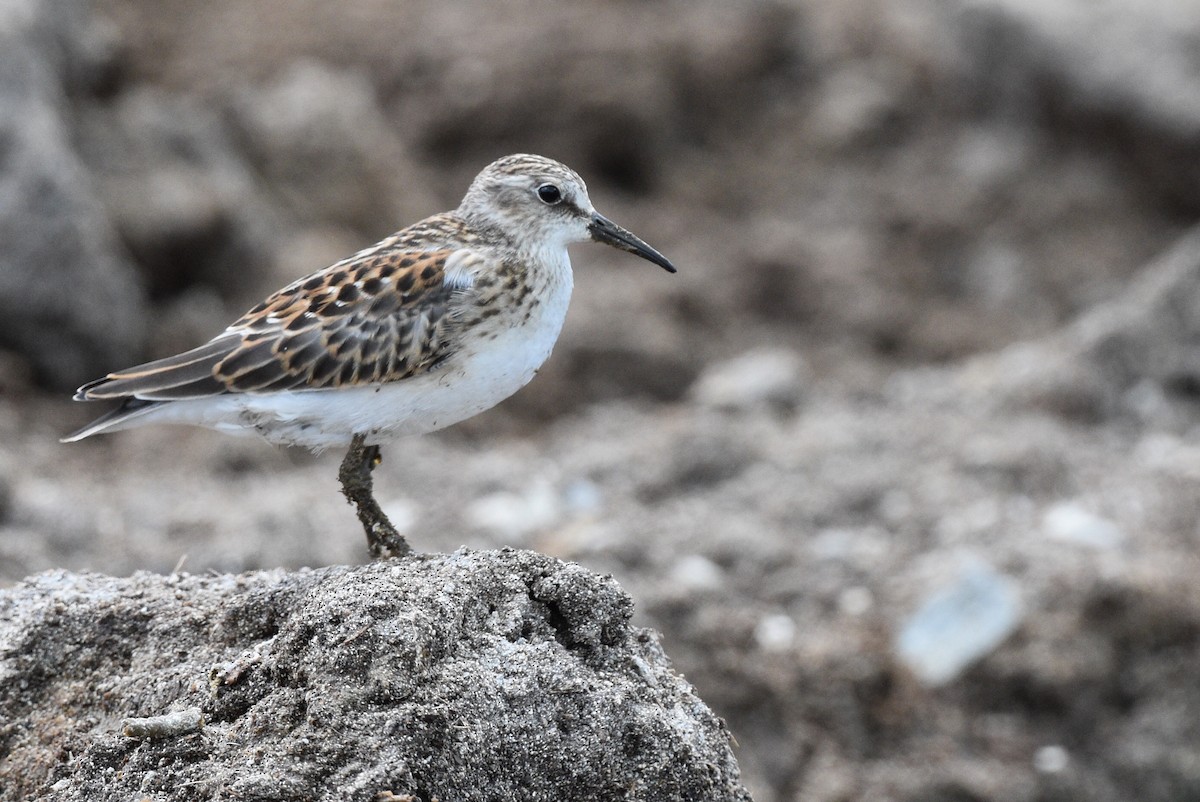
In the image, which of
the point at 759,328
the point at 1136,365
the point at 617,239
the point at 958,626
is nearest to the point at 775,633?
the point at 958,626

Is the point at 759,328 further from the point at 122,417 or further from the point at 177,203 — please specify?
the point at 122,417

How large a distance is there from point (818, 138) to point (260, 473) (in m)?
7.06

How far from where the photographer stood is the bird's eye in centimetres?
617

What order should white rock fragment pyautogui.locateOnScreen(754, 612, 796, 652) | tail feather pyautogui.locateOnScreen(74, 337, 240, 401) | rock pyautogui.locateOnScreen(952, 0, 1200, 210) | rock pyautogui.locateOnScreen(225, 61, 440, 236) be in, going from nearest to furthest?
tail feather pyautogui.locateOnScreen(74, 337, 240, 401)
white rock fragment pyautogui.locateOnScreen(754, 612, 796, 652)
rock pyautogui.locateOnScreen(225, 61, 440, 236)
rock pyautogui.locateOnScreen(952, 0, 1200, 210)

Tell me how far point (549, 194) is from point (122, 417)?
6.02 ft

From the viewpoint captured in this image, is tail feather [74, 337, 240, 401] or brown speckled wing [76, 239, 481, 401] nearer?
brown speckled wing [76, 239, 481, 401]

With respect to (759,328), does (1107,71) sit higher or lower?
higher

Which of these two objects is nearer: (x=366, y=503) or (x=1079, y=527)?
(x=366, y=503)

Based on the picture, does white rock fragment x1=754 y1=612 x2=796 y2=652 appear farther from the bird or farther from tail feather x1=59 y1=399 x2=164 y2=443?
tail feather x1=59 y1=399 x2=164 y2=443

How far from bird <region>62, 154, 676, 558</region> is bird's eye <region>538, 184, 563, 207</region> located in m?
0.13

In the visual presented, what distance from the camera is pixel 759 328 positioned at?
43.4ft

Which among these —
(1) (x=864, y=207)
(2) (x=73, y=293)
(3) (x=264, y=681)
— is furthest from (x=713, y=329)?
(3) (x=264, y=681)

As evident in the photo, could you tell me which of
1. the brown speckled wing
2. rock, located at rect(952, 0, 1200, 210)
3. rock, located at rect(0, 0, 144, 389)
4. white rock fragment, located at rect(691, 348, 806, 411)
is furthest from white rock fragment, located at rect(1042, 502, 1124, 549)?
rock, located at rect(952, 0, 1200, 210)

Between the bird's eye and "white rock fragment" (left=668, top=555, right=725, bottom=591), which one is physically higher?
"white rock fragment" (left=668, top=555, right=725, bottom=591)
